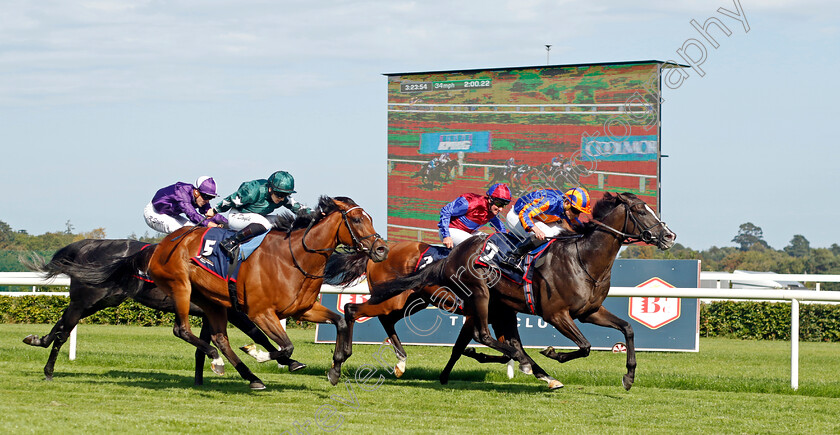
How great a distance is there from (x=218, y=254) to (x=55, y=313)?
30.8 ft

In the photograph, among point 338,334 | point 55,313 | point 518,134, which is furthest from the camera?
point 518,134

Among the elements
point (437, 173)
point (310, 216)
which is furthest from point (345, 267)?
point (437, 173)

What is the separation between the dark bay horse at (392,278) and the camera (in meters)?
7.00

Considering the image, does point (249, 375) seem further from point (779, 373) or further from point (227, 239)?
point (779, 373)

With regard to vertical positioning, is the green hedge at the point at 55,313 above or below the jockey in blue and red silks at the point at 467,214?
below

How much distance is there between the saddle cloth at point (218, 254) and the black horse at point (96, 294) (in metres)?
0.62

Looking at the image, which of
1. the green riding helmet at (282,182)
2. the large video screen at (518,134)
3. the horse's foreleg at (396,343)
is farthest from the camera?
the large video screen at (518,134)

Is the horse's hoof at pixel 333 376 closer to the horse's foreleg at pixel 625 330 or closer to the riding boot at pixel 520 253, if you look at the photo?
the riding boot at pixel 520 253

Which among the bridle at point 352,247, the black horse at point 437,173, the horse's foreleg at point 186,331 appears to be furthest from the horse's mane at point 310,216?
the black horse at point 437,173

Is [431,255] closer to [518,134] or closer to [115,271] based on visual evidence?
[115,271]

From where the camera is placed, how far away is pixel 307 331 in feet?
43.7

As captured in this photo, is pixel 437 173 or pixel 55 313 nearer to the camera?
pixel 55 313

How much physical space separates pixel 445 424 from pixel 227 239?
Result: 7.39 feet

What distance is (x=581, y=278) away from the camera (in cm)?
616
